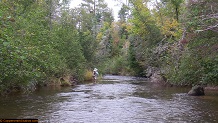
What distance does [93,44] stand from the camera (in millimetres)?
41750

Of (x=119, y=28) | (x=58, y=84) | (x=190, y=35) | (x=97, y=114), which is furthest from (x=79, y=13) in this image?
(x=97, y=114)

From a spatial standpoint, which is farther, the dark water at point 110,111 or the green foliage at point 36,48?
the green foliage at point 36,48

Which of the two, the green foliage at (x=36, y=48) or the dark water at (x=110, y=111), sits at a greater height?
the green foliage at (x=36, y=48)

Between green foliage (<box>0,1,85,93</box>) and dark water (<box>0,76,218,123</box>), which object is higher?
green foliage (<box>0,1,85,93</box>)

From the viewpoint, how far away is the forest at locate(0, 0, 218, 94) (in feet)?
47.2

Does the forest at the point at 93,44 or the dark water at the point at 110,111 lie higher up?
the forest at the point at 93,44

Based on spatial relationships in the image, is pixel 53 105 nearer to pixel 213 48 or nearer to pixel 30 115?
pixel 30 115

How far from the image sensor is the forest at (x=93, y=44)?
14375mm

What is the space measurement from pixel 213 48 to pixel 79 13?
4645 cm

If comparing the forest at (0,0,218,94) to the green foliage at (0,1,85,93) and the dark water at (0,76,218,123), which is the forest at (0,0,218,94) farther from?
the dark water at (0,76,218,123)

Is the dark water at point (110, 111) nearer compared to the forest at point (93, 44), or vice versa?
the dark water at point (110, 111)

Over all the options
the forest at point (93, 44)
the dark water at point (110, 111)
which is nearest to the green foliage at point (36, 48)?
the forest at point (93, 44)

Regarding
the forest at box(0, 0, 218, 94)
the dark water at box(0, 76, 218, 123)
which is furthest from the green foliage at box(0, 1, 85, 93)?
the dark water at box(0, 76, 218, 123)

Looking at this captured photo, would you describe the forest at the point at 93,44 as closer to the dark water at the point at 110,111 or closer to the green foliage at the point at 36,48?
the green foliage at the point at 36,48
